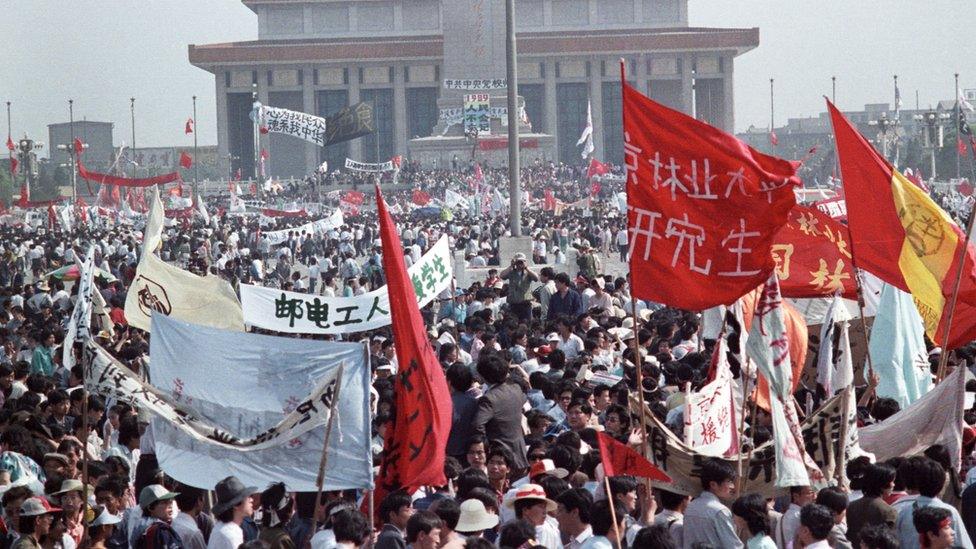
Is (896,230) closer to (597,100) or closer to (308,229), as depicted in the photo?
(308,229)

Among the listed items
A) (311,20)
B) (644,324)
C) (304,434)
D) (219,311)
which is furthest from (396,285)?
(311,20)

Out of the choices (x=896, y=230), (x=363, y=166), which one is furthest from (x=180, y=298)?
(x=363, y=166)

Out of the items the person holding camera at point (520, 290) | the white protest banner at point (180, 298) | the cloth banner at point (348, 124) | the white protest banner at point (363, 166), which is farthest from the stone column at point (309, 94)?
the white protest banner at point (180, 298)

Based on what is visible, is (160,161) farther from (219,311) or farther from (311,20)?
(219,311)

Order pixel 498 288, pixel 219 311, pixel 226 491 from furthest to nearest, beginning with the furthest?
pixel 498 288, pixel 219 311, pixel 226 491

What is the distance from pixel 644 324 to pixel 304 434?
6.62 metres

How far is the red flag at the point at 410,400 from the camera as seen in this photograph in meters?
6.00

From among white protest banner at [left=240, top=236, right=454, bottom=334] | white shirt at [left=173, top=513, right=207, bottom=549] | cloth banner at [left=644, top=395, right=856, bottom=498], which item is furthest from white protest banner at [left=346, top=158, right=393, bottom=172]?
white shirt at [left=173, top=513, right=207, bottom=549]

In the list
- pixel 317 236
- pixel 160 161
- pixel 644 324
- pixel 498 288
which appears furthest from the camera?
pixel 160 161

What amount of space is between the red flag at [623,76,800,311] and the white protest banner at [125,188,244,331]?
4305mm

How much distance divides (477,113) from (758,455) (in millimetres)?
57460

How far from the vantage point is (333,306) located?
9297 millimetres

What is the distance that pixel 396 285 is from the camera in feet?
19.9

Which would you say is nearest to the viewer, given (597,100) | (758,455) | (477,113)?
(758,455)
